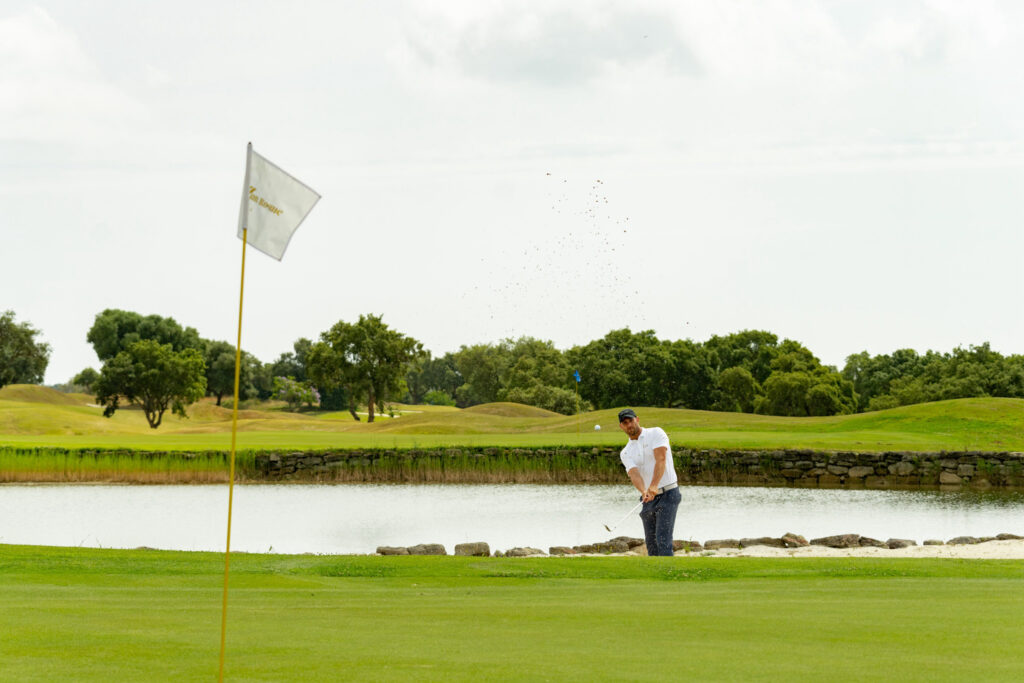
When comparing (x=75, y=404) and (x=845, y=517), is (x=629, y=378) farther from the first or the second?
(x=845, y=517)

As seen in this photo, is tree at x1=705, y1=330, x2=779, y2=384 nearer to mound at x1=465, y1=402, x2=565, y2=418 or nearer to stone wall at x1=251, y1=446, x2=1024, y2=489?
mound at x1=465, y1=402, x2=565, y2=418

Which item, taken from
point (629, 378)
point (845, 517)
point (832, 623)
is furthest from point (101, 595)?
point (629, 378)

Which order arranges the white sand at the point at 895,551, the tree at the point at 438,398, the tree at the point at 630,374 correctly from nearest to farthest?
1. the white sand at the point at 895,551
2. the tree at the point at 630,374
3. the tree at the point at 438,398

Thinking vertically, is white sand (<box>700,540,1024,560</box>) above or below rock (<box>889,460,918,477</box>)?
below

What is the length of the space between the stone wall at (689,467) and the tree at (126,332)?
72290 mm

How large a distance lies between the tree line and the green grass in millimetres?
57409

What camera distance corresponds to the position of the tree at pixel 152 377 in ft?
235

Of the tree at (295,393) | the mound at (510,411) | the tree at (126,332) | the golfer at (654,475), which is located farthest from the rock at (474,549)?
the tree at (126,332)

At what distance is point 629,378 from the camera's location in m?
79.1

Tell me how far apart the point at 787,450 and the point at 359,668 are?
31512mm

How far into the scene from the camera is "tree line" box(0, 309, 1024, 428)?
71.2 metres

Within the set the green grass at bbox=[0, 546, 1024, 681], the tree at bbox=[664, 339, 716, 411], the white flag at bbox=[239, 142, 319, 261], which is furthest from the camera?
the tree at bbox=[664, 339, 716, 411]

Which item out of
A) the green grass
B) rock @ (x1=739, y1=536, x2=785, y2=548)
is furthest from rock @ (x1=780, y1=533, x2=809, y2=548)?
the green grass

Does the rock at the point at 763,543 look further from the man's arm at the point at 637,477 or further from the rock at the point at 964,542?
the man's arm at the point at 637,477
